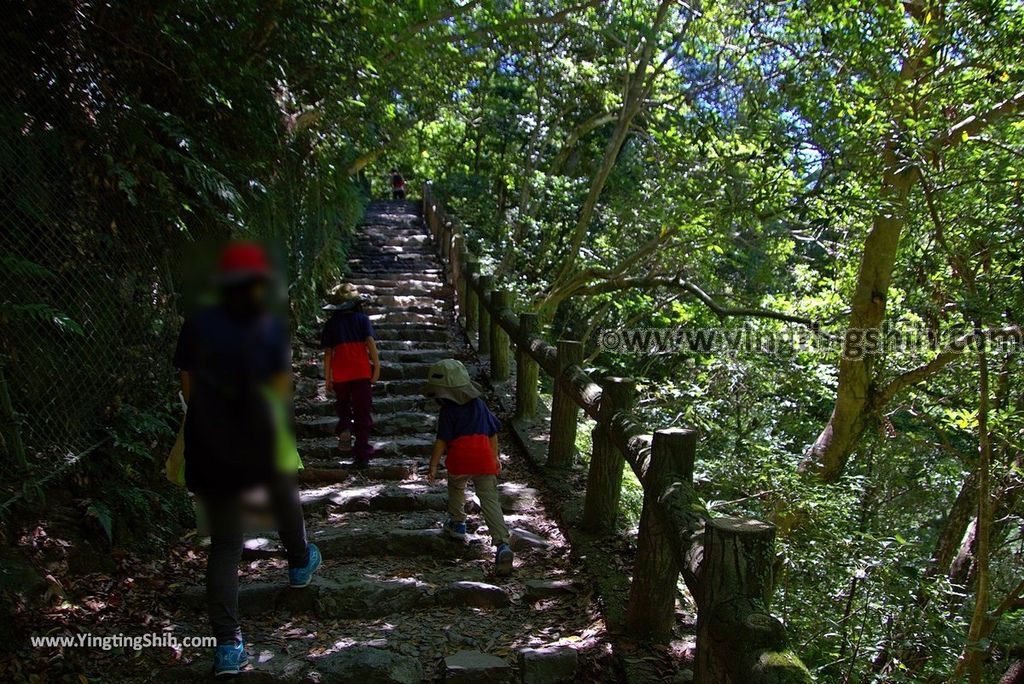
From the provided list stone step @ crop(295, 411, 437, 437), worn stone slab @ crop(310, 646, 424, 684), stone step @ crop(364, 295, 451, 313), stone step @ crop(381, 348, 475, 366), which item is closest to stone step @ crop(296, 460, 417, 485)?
stone step @ crop(295, 411, 437, 437)

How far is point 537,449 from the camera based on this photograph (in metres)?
6.24

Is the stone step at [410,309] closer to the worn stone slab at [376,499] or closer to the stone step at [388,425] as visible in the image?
the stone step at [388,425]

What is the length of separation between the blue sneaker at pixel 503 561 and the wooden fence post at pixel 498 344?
3.69 meters

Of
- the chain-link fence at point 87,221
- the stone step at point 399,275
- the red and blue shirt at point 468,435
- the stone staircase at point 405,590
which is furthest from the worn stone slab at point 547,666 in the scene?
the stone step at point 399,275

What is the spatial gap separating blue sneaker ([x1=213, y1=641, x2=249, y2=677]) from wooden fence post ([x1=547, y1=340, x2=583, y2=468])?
2.89 meters

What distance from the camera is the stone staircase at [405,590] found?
10.9 feet

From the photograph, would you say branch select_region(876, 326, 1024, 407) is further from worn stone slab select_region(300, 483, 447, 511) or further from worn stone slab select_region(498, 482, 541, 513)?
worn stone slab select_region(300, 483, 447, 511)

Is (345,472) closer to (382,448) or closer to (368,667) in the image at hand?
(382,448)

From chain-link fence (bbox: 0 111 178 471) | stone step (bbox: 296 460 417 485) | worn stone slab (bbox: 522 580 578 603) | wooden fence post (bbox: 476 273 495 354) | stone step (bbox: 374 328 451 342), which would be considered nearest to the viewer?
chain-link fence (bbox: 0 111 178 471)

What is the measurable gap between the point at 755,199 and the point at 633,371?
20.5ft

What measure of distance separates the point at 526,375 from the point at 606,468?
228 cm

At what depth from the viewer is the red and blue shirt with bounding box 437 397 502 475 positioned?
4309mm

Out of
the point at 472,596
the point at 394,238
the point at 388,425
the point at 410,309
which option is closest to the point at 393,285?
the point at 410,309

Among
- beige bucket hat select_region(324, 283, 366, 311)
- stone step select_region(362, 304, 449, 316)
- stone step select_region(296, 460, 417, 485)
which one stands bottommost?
stone step select_region(296, 460, 417, 485)
